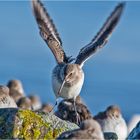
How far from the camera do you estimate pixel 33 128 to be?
12.6 m

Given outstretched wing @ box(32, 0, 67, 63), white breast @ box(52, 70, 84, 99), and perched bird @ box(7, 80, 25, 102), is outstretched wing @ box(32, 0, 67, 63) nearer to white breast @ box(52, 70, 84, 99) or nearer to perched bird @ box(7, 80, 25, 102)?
white breast @ box(52, 70, 84, 99)

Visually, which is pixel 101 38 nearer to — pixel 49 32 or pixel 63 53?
pixel 63 53

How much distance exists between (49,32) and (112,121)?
538cm

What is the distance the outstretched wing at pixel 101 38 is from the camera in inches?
642

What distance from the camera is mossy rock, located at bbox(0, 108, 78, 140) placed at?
1248 cm

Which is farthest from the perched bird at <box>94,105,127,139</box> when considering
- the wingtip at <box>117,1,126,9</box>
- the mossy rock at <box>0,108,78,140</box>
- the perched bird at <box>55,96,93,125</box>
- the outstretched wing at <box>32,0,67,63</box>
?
the mossy rock at <box>0,108,78,140</box>

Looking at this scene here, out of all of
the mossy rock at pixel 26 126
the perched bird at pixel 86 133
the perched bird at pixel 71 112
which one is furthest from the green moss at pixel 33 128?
the perched bird at pixel 71 112

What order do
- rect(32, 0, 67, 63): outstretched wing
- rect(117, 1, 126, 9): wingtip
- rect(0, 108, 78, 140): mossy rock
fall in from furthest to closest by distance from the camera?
rect(32, 0, 67, 63): outstretched wing
rect(117, 1, 126, 9): wingtip
rect(0, 108, 78, 140): mossy rock

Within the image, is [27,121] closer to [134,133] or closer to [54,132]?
[54,132]

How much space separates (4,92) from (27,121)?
324 inches

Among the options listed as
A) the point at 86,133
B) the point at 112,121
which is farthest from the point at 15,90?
the point at 86,133

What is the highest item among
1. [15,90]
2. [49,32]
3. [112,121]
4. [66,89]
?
[15,90]

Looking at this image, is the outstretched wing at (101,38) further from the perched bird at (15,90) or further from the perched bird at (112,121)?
the perched bird at (15,90)

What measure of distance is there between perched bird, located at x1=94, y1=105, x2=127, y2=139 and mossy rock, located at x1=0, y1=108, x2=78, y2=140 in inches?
307
